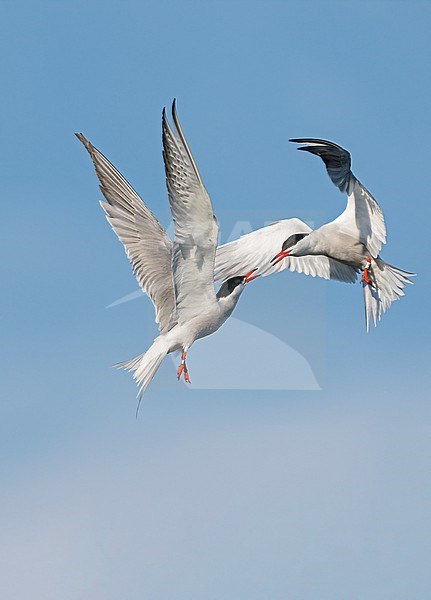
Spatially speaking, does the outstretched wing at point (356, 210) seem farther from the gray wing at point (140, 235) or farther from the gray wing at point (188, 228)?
the gray wing at point (188, 228)

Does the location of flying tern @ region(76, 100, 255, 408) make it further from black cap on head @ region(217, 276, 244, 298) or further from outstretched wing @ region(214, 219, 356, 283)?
outstretched wing @ region(214, 219, 356, 283)

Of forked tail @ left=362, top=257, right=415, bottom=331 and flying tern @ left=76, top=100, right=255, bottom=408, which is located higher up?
flying tern @ left=76, top=100, right=255, bottom=408

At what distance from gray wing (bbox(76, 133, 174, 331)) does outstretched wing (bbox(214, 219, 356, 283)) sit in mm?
687

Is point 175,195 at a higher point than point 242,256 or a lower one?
higher

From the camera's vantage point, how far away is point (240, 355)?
47.9 ft

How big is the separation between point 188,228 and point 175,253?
351mm

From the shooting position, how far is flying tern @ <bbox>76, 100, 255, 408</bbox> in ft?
35.0

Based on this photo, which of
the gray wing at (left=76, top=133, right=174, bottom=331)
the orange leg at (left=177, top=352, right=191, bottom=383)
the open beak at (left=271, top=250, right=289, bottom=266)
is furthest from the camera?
the open beak at (left=271, top=250, right=289, bottom=266)

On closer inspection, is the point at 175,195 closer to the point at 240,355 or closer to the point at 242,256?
the point at 242,256

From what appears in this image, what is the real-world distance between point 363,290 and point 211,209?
2980 millimetres

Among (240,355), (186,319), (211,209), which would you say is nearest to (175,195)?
(211,209)

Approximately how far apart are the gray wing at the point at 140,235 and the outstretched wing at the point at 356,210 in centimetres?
175

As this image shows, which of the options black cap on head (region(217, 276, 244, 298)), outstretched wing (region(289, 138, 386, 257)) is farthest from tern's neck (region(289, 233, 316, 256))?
black cap on head (region(217, 276, 244, 298))

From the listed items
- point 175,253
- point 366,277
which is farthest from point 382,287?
Result: point 175,253
